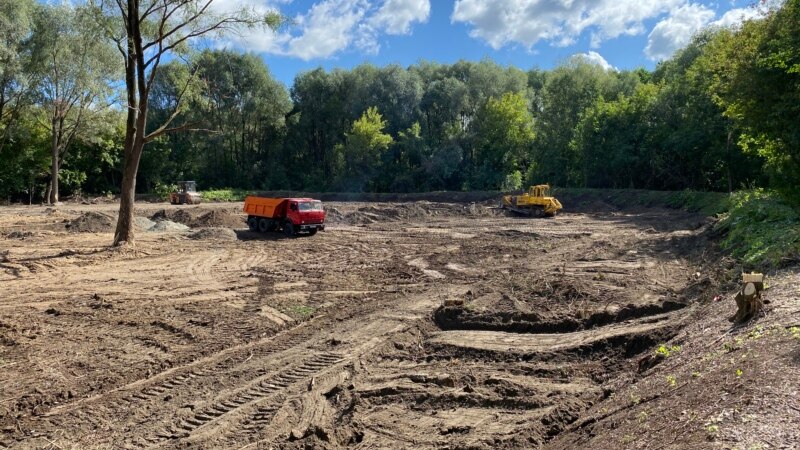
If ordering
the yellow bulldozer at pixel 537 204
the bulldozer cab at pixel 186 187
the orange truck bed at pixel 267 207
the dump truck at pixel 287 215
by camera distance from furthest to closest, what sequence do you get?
the bulldozer cab at pixel 186 187 < the yellow bulldozer at pixel 537 204 < the orange truck bed at pixel 267 207 < the dump truck at pixel 287 215

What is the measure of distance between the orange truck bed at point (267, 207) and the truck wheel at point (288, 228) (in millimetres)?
555

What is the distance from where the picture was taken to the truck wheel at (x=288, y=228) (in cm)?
2621

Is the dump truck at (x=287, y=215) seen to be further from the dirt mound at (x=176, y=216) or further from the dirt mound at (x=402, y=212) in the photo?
the dirt mound at (x=402, y=212)

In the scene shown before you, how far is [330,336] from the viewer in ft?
35.1

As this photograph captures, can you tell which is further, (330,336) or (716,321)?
(330,336)

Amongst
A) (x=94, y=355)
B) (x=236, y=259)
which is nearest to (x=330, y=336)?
(x=94, y=355)

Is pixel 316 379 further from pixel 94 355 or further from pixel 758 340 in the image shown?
pixel 758 340

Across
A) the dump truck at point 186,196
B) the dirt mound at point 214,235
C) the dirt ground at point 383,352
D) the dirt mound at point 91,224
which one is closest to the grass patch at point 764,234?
the dirt ground at point 383,352

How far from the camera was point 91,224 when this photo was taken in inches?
1097

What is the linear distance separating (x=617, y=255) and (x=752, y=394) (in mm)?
14729

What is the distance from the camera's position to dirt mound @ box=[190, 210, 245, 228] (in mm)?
30734

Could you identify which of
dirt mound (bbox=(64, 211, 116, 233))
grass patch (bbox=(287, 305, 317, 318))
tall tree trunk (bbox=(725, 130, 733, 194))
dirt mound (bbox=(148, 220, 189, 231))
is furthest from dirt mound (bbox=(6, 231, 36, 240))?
tall tree trunk (bbox=(725, 130, 733, 194))

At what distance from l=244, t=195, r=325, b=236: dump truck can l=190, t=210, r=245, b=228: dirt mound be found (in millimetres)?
3493

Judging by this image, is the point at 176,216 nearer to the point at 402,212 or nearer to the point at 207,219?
the point at 207,219
